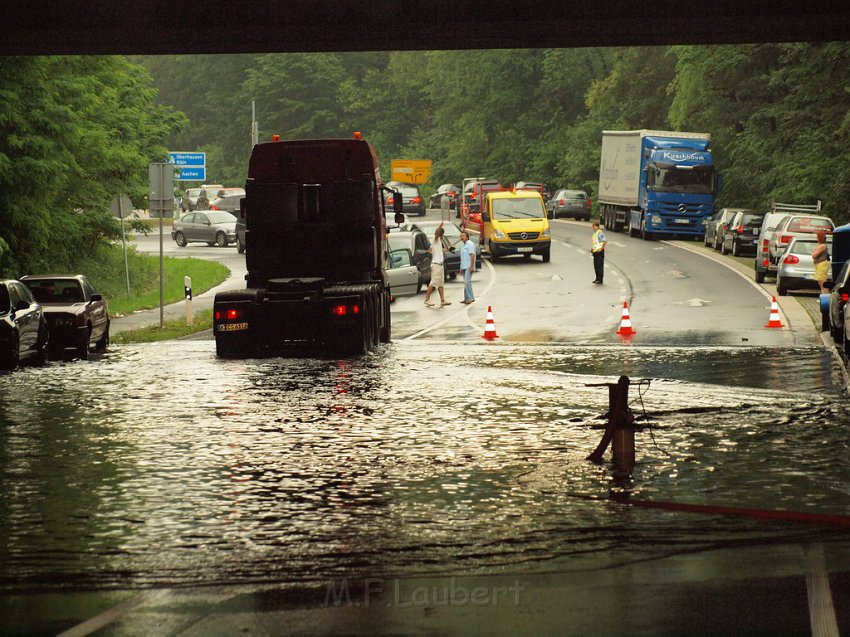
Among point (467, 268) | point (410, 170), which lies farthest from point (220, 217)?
point (467, 268)

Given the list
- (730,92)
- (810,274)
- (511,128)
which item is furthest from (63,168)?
(511,128)

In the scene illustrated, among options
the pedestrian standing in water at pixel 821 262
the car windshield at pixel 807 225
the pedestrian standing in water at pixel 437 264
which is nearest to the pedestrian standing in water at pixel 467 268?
the pedestrian standing in water at pixel 437 264

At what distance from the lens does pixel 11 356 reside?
21.5 meters

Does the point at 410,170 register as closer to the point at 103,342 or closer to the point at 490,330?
the point at 490,330

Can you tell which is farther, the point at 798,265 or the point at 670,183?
the point at 670,183

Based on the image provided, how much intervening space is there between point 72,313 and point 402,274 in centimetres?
1414

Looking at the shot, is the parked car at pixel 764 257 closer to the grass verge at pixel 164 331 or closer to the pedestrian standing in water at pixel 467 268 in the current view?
the pedestrian standing in water at pixel 467 268

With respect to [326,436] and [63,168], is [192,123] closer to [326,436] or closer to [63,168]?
[63,168]

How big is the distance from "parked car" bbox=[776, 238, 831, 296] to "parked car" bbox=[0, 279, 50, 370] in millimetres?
19104

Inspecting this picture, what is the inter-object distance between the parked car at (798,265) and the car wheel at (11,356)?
66.3ft

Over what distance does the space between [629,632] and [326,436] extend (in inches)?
284

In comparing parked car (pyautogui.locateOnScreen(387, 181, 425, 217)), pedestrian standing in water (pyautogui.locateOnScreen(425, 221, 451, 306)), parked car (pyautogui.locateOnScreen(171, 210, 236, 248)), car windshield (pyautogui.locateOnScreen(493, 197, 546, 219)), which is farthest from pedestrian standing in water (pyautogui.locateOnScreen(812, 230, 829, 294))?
parked car (pyautogui.locateOnScreen(387, 181, 425, 217))

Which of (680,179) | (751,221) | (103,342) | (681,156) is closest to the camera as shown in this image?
(103,342)

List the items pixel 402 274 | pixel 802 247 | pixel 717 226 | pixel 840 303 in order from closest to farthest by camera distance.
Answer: pixel 840 303 < pixel 802 247 < pixel 402 274 < pixel 717 226
